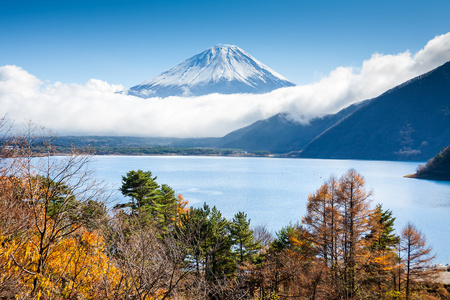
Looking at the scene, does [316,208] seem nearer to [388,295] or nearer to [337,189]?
[337,189]

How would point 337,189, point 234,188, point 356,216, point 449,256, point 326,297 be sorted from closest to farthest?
point 326,297
point 356,216
point 337,189
point 449,256
point 234,188

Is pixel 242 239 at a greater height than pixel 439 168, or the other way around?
pixel 439 168

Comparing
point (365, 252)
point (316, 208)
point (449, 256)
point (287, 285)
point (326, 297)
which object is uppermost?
point (316, 208)

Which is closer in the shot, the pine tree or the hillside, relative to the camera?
the pine tree

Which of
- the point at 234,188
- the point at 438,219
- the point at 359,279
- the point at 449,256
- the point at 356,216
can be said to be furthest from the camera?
the point at 234,188

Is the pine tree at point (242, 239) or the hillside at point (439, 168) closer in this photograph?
the pine tree at point (242, 239)

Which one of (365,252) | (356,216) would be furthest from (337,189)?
(365,252)

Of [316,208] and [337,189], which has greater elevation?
[337,189]

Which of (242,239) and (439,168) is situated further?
(439,168)

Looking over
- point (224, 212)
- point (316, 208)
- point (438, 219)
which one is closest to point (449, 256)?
point (438, 219)

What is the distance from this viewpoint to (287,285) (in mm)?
18344

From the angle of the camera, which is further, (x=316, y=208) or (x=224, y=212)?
(x=224, y=212)

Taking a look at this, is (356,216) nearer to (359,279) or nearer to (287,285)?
(359,279)

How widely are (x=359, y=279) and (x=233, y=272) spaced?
7.32 meters
